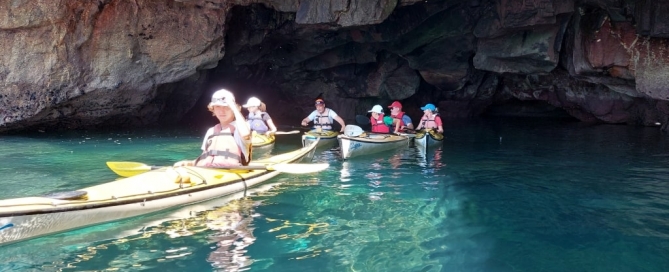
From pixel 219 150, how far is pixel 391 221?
2.41m

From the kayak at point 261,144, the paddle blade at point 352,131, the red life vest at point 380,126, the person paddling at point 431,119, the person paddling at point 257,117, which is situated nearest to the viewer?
the paddle blade at point 352,131

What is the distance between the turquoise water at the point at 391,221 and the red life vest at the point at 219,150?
0.53 metres

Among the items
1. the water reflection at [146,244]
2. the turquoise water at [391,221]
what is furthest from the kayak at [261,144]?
the water reflection at [146,244]

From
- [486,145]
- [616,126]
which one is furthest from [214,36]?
[616,126]

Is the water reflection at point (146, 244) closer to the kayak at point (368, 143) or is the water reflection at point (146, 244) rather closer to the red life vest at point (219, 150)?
the red life vest at point (219, 150)

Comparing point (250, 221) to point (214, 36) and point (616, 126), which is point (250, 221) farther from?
point (616, 126)

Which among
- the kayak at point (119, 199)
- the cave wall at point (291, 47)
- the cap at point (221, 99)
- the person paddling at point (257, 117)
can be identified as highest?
the cave wall at point (291, 47)

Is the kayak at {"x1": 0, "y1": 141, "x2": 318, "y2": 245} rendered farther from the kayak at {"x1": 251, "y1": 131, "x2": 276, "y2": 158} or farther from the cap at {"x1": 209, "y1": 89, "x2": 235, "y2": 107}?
the kayak at {"x1": 251, "y1": 131, "x2": 276, "y2": 158}

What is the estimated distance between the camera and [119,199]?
5180 mm

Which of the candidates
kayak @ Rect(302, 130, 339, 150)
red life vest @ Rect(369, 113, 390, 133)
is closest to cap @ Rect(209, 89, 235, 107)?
kayak @ Rect(302, 130, 339, 150)

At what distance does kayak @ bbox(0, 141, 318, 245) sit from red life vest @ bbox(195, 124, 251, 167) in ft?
0.55

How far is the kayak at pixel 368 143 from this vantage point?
9.95 meters

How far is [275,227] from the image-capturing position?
17.6ft

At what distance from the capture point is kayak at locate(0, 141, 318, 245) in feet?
14.8
